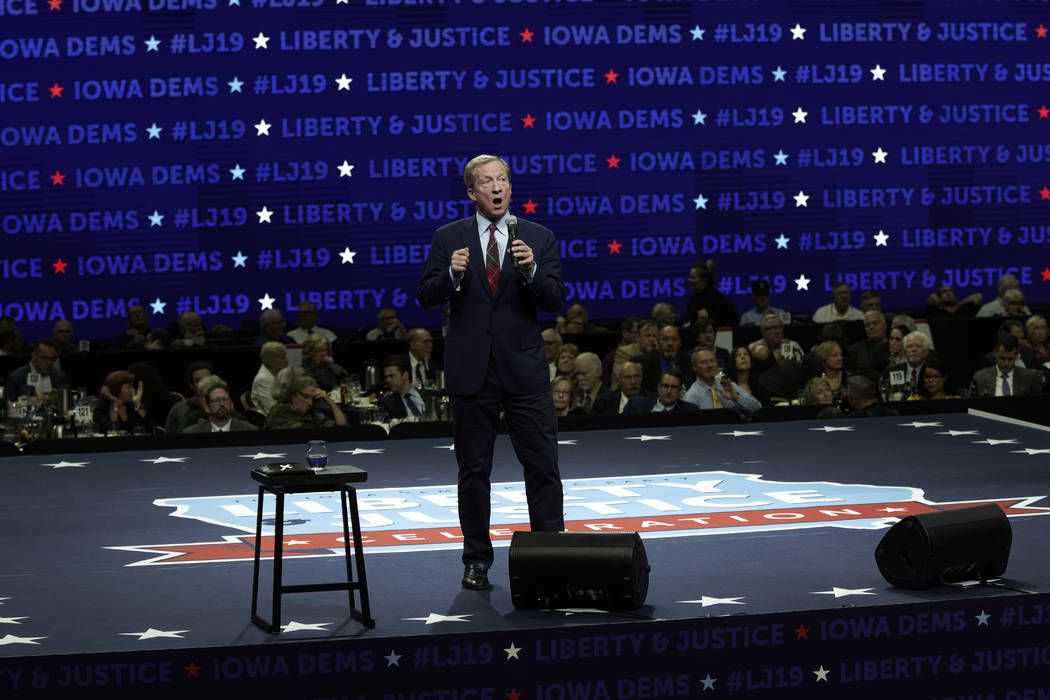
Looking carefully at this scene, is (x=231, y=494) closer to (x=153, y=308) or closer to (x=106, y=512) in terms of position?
(x=106, y=512)

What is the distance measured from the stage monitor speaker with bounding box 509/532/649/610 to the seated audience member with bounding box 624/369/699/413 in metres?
3.96

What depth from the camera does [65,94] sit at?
1155cm

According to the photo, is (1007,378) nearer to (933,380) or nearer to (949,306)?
(933,380)

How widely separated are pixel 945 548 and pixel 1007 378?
504 centimetres

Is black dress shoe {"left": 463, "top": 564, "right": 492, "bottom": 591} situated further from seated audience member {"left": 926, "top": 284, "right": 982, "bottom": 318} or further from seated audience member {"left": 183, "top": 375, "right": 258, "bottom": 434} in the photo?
seated audience member {"left": 926, "top": 284, "right": 982, "bottom": 318}

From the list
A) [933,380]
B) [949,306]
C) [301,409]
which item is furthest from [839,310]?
[301,409]

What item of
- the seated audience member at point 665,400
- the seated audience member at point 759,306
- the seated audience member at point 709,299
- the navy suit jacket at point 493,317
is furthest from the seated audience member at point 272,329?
the navy suit jacket at point 493,317

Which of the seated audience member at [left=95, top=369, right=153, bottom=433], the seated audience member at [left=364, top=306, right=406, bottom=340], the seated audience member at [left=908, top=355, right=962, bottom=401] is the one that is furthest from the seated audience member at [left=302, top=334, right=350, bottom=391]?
the seated audience member at [left=908, top=355, right=962, bottom=401]

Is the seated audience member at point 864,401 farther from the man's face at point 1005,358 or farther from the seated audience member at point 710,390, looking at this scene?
the man's face at point 1005,358

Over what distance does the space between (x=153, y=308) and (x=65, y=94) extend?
1775mm

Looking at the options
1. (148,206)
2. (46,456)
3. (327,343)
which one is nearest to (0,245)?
(148,206)

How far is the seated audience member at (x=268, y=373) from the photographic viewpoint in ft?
29.4

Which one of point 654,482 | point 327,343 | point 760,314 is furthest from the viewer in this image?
point 760,314

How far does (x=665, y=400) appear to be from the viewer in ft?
25.8
